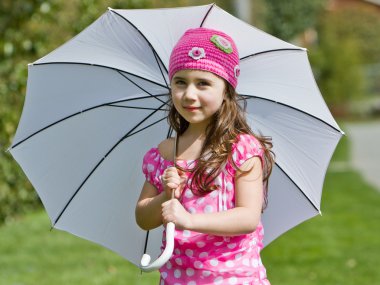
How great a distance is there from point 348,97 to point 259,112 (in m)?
27.2

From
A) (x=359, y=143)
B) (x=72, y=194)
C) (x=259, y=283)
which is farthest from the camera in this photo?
(x=359, y=143)

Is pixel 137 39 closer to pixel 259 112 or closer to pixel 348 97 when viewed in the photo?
pixel 259 112

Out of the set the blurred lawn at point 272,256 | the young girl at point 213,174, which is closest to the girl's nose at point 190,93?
the young girl at point 213,174

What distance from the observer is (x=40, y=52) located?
9.23 metres

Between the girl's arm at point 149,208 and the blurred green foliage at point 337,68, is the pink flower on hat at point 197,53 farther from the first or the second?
the blurred green foliage at point 337,68

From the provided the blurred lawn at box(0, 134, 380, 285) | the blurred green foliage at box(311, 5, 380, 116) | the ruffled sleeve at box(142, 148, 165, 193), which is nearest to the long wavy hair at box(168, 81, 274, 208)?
the ruffled sleeve at box(142, 148, 165, 193)

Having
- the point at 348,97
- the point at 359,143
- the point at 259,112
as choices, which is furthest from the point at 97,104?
the point at 348,97

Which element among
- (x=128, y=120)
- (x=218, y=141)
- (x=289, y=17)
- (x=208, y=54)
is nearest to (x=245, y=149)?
(x=218, y=141)

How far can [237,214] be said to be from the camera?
294cm

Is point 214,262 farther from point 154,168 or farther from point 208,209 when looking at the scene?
point 154,168

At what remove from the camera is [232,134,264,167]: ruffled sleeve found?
302 cm

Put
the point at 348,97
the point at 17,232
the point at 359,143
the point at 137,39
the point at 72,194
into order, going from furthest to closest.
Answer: the point at 348,97 < the point at 359,143 < the point at 17,232 < the point at 72,194 < the point at 137,39

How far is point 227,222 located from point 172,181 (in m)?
0.22

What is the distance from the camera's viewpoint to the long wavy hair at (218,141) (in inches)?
118
